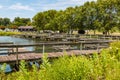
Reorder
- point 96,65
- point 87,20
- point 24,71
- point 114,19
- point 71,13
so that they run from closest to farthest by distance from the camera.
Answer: point 24,71
point 96,65
point 114,19
point 87,20
point 71,13

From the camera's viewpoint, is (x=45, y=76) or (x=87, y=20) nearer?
(x=45, y=76)

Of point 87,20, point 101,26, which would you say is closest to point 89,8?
point 87,20

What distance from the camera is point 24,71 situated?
14.8 ft

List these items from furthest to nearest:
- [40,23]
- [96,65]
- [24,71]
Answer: [40,23] → [96,65] → [24,71]

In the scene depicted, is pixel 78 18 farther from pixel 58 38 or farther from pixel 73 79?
pixel 73 79

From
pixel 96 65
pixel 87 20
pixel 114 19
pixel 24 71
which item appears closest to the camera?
pixel 24 71

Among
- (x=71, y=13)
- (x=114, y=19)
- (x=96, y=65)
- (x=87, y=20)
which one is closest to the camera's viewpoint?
(x=96, y=65)

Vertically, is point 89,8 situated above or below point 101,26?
above

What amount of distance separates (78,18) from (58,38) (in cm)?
943

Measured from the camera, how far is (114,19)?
51.6 m

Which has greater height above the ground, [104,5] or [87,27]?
[104,5]

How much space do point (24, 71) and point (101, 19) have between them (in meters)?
51.4

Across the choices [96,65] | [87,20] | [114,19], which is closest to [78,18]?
[87,20]

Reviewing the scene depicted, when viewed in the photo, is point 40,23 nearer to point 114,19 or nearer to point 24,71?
point 114,19
